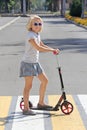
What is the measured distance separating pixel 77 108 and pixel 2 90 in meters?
2.50

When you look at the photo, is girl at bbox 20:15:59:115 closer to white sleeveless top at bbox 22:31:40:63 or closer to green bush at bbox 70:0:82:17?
white sleeveless top at bbox 22:31:40:63

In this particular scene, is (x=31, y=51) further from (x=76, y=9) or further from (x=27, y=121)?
(x=76, y=9)

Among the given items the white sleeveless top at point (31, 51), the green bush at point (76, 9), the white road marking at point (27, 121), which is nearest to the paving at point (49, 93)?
the white road marking at point (27, 121)

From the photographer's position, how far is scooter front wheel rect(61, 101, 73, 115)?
801 centimetres

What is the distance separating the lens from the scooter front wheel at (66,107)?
8008 millimetres

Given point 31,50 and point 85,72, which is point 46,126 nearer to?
point 31,50

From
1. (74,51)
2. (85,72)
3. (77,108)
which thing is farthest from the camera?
(74,51)

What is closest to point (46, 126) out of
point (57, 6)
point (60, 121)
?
point (60, 121)

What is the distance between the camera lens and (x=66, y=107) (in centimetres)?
798

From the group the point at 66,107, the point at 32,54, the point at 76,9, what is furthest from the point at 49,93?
the point at 76,9

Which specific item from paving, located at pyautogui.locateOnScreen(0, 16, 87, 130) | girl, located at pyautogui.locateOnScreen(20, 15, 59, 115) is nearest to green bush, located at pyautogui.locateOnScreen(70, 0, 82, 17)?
paving, located at pyautogui.locateOnScreen(0, 16, 87, 130)

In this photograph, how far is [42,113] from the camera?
8.20 metres

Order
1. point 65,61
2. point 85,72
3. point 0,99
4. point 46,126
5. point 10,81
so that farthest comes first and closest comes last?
point 65,61
point 85,72
point 10,81
point 0,99
point 46,126

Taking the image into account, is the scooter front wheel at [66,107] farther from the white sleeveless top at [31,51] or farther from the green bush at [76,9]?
the green bush at [76,9]
